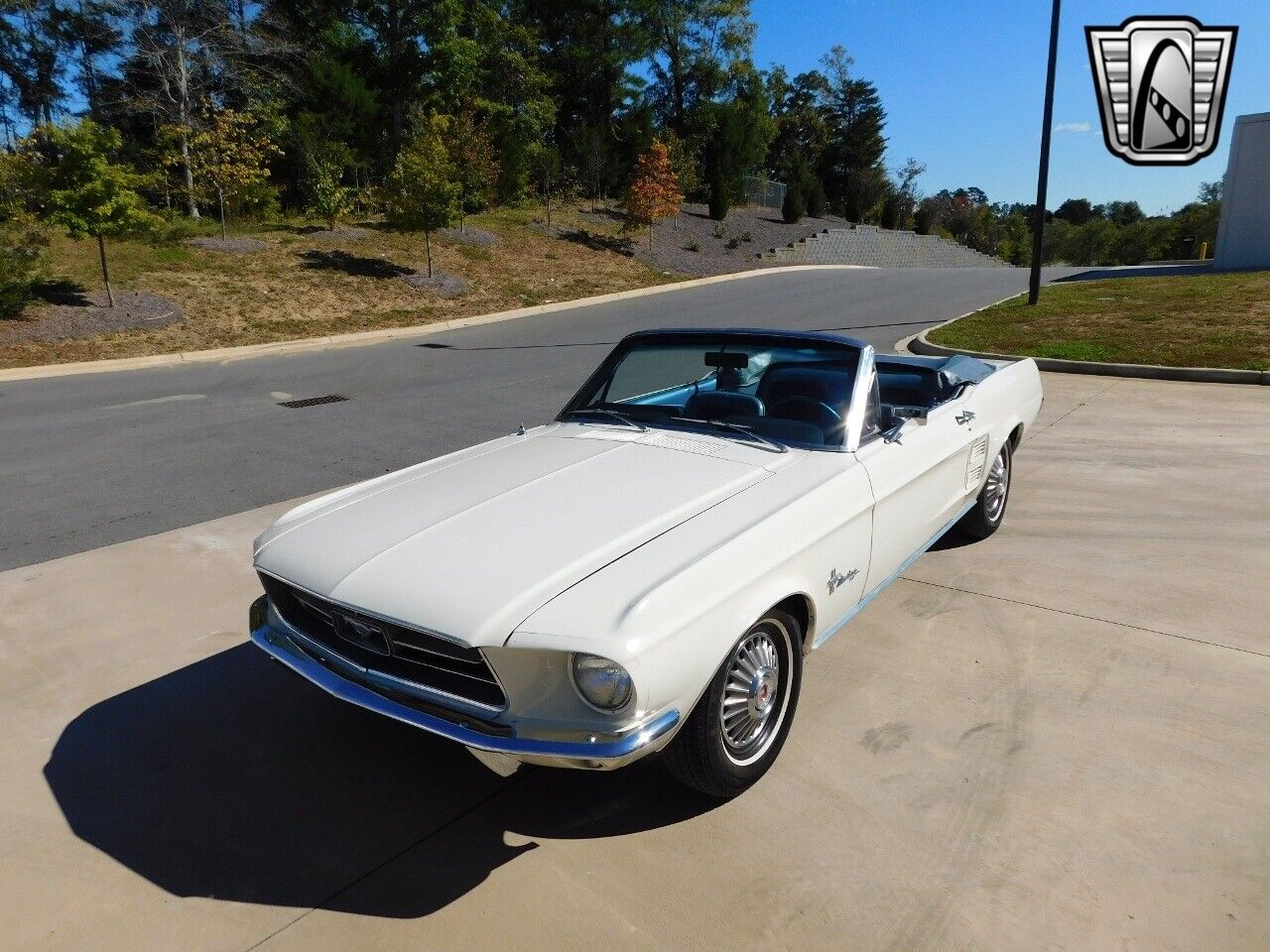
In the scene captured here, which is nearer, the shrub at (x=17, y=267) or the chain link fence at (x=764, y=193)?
the shrub at (x=17, y=267)

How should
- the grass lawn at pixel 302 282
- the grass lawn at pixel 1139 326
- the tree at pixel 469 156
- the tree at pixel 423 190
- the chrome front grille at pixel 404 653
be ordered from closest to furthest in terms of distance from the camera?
the chrome front grille at pixel 404 653, the grass lawn at pixel 1139 326, the grass lawn at pixel 302 282, the tree at pixel 423 190, the tree at pixel 469 156

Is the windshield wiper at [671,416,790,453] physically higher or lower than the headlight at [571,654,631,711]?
higher

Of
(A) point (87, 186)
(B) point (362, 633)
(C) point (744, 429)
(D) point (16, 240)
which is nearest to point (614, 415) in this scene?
(C) point (744, 429)

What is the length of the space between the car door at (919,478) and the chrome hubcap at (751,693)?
78cm

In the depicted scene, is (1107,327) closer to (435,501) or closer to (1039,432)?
(1039,432)

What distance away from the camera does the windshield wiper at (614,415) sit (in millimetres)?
4000

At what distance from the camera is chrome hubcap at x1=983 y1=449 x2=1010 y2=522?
5.16 meters

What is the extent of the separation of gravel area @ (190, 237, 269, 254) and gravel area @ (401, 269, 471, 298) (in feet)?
12.3

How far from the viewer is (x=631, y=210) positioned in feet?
94.1

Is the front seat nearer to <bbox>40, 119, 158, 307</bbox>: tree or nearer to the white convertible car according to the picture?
the white convertible car

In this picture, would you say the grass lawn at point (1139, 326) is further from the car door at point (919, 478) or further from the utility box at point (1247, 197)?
the car door at point (919, 478)

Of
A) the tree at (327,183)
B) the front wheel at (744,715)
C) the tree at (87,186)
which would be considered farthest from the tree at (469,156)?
the front wheel at (744,715)

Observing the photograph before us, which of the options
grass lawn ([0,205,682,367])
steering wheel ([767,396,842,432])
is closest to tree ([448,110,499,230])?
grass lawn ([0,205,682,367])

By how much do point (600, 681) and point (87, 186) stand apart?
1619cm
